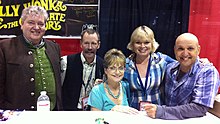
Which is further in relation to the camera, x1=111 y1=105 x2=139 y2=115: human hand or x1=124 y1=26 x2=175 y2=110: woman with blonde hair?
x1=124 y1=26 x2=175 y2=110: woman with blonde hair

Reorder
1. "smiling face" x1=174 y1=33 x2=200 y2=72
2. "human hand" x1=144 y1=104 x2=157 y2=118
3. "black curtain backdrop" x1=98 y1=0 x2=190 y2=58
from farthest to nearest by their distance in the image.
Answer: "black curtain backdrop" x1=98 y1=0 x2=190 y2=58
"smiling face" x1=174 y1=33 x2=200 y2=72
"human hand" x1=144 y1=104 x2=157 y2=118

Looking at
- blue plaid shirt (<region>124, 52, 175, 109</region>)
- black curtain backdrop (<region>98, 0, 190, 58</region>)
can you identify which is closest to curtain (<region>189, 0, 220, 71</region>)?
black curtain backdrop (<region>98, 0, 190, 58</region>)

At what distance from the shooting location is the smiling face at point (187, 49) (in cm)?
170

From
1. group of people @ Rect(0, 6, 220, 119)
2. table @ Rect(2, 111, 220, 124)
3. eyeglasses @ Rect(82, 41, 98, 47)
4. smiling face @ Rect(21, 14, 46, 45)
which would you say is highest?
smiling face @ Rect(21, 14, 46, 45)

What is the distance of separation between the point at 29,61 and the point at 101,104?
0.66 meters

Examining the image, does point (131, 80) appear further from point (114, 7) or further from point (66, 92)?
point (114, 7)

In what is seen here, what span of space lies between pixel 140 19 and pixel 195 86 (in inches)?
67.0

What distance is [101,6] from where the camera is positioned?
3.16 m

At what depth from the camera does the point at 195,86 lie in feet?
5.46

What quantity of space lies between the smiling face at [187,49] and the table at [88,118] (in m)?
0.35

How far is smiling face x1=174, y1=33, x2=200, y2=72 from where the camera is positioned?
5.56 feet

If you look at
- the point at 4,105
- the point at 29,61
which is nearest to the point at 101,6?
the point at 29,61

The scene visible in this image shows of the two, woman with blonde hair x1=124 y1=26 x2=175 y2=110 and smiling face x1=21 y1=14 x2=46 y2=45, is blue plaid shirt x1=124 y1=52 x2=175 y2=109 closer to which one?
woman with blonde hair x1=124 y1=26 x2=175 y2=110

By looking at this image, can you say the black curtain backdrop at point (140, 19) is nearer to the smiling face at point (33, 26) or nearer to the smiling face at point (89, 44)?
the smiling face at point (89, 44)
